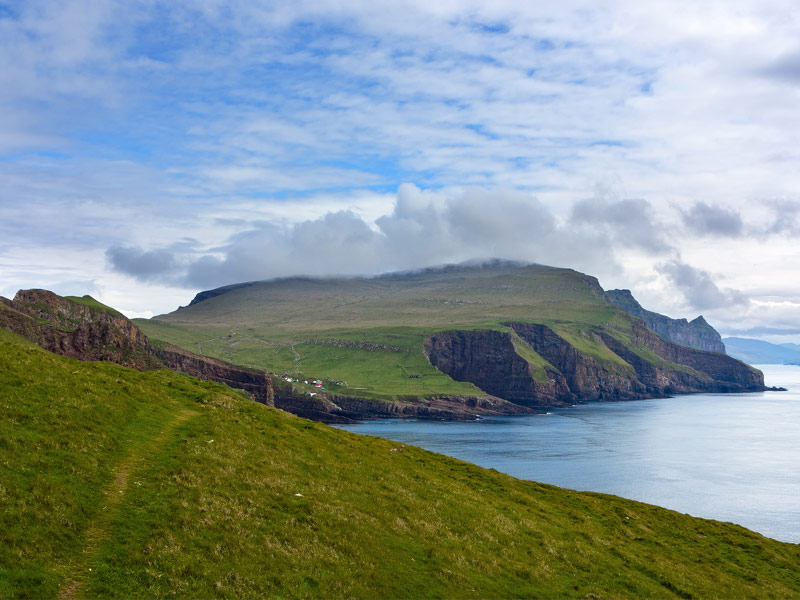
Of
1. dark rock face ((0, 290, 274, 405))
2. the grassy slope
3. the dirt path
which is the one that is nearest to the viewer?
the dirt path

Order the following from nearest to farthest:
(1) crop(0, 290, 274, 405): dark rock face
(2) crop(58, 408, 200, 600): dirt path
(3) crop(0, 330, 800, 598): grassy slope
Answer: (2) crop(58, 408, 200, 600): dirt path → (3) crop(0, 330, 800, 598): grassy slope → (1) crop(0, 290, 274, 405): dark rock face

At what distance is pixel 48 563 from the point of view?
18594mm

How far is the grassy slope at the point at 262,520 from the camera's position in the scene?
2017 cm

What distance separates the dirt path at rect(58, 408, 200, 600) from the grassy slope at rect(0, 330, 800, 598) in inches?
2.5

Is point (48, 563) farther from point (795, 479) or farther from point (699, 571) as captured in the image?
point (795, 479)

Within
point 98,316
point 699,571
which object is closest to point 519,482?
point 699,571

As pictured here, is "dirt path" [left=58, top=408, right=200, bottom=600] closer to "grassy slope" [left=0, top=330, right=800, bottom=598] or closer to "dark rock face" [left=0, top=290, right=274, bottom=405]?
"grassy slope" [left=0, top=330, right=800, bottom=598]

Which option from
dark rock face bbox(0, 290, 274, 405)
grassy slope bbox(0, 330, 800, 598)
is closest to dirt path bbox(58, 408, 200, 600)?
grassy slope bbox(0, 330, 800, 598)

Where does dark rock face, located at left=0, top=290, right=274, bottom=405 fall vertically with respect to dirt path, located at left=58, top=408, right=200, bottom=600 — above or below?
above

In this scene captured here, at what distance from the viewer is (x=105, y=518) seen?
21953 millimetres

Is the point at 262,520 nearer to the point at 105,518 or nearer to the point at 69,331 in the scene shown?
the point at 105,518

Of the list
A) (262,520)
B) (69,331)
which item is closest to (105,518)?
(262,520)

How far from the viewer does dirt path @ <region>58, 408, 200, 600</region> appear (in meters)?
18.2

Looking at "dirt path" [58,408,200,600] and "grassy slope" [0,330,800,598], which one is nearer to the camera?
"dirt path" [58,408,200,600]
